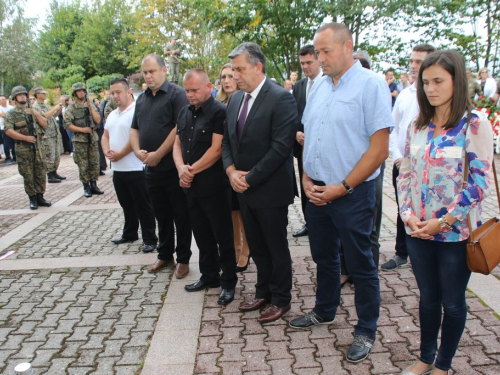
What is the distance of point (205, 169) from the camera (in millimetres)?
4191

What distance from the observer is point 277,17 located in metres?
17.5

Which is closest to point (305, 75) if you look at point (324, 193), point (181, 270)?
point (324, 193)

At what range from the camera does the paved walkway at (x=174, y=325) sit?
3.25 metres

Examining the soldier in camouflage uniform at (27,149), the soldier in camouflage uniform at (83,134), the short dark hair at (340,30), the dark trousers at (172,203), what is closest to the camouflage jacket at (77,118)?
the soldier in camouflage uniform at (83,134)

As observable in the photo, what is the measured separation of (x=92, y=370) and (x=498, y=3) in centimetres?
1741

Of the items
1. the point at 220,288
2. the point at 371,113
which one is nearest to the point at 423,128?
the point at 371,113

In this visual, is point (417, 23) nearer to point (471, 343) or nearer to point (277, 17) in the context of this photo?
point (277, 17)

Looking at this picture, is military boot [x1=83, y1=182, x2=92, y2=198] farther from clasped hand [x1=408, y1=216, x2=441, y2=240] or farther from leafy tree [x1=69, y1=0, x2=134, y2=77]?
leafy tree [x1=69, y1=0, x2=134, y2=77]

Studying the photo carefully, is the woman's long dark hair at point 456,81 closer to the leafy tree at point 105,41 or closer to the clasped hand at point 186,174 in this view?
the clasped hand at point 186,174

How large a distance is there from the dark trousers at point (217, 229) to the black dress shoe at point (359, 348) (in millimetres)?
1376

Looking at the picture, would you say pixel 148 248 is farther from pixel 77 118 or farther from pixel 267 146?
pixel 77 118

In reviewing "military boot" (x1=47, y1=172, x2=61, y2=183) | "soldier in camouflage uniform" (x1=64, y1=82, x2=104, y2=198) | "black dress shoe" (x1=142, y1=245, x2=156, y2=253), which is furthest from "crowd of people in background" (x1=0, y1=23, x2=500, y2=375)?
"military boot" (x1=47, y1=172, x2=61, y2=183)

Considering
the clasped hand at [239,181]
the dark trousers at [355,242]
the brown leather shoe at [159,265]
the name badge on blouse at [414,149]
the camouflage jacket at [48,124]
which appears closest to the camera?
the name badge on blouse at [414,149]

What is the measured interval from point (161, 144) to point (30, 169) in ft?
Answer: 15.5
